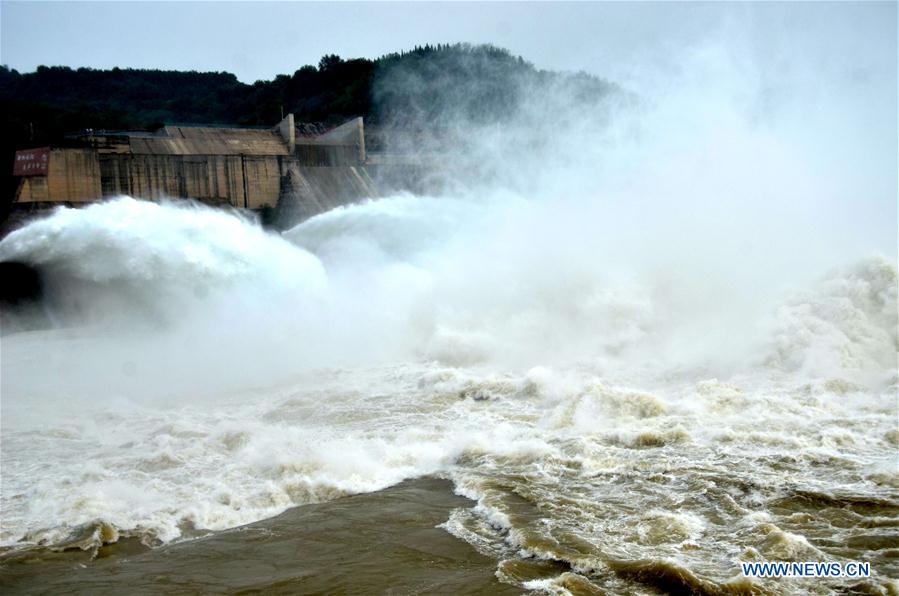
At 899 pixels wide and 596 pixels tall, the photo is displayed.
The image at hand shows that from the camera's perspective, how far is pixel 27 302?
71.3 ft

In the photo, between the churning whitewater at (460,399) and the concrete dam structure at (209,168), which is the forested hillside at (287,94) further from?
the churning whitewater at (460,399)

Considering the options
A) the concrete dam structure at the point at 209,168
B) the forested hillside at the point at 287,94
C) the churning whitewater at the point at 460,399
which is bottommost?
the churning whitewater at the point at 460,399

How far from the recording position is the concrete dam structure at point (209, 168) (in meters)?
27.2

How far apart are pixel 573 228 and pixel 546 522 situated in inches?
525

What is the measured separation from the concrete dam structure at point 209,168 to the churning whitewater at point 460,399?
7.81 m

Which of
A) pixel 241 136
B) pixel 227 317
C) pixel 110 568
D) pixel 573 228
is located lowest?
pixel 110 568

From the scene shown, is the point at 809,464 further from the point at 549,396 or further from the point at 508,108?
the point at 508,108

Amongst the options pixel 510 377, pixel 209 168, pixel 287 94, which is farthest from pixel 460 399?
pixel 287 94

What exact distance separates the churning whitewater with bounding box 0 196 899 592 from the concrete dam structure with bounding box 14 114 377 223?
781 centimetres

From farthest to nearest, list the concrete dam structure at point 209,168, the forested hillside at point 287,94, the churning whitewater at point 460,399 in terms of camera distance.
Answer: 1. the forested hillside at point 287,94
2. the concrete dam structure at point 209,168
3. the churning whitewater at point 460,399

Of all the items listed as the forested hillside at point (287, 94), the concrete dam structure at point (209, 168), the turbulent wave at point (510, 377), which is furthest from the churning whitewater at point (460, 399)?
the forested hillside at point (287, 94)

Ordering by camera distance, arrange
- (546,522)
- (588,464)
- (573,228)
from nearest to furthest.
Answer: (546,522), (588,464), (573,228)

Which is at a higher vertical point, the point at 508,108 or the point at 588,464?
the point at 508,108

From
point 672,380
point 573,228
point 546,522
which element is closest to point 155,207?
point 573,228
